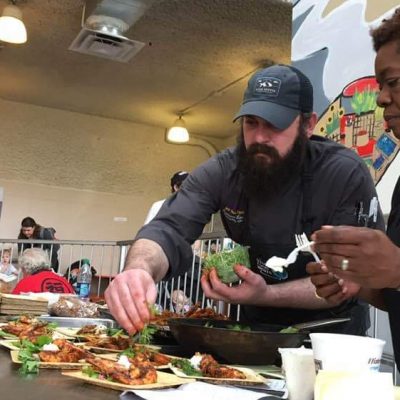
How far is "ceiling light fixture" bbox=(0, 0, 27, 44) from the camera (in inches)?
188

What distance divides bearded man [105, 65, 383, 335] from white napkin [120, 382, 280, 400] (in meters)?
0.58

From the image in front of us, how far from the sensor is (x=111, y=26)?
482 cm

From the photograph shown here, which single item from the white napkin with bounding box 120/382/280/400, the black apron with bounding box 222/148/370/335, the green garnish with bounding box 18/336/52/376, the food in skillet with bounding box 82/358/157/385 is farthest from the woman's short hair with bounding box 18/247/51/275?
the white napkin with bounding box 120/382/280/400

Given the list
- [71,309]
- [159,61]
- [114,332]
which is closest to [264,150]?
[114,332]

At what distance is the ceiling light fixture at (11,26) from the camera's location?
4.77 metres

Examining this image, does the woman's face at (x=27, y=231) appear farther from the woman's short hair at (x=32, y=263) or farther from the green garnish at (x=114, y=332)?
the green garnish at (x=114, y=332)

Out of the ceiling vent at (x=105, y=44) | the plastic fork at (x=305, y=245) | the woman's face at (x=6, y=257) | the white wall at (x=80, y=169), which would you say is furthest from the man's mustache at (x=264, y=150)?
the white wall at (x=80, y=169)

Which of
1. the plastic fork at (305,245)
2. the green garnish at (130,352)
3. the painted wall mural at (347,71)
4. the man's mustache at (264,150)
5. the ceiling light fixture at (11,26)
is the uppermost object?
the ceiling light fixture at (11,26)

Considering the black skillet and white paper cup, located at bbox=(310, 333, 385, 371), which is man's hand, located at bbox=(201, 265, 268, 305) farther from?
white paper cup, located at bbox=(310, 333, 385, 371)

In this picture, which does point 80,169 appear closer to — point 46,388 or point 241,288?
point 241,288

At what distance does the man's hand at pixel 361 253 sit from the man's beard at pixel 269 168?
0.83m

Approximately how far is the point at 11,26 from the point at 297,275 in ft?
13.0

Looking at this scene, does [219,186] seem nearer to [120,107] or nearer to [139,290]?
[139,290]

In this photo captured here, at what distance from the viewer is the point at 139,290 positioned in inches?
50.7
